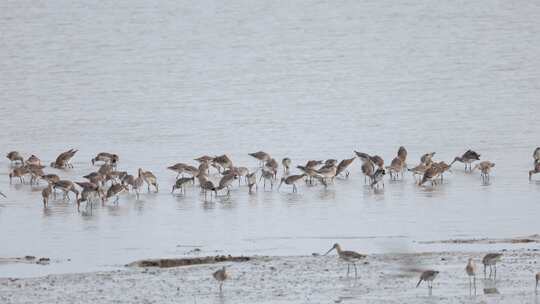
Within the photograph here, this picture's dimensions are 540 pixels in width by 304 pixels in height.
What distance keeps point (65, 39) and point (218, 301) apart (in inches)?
1397

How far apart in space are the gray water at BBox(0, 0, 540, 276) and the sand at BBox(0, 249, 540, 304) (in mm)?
760

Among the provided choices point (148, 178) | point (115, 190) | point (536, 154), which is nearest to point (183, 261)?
point (115, 190)

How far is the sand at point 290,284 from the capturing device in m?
12.2

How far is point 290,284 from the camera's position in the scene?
42.0 ft

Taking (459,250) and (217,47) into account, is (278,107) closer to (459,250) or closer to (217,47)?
(217,47)

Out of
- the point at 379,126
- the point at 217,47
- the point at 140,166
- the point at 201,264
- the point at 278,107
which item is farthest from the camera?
the point at 217,47

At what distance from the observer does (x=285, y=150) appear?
953 inches

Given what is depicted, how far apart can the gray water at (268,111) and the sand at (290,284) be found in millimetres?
760

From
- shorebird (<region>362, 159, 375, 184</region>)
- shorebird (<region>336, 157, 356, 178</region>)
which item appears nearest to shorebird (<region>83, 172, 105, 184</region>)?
shorebird (<region>336, 157, 356, 178</region>)

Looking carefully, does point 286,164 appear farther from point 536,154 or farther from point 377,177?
point 536,154

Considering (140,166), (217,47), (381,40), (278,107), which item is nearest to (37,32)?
(217,47)

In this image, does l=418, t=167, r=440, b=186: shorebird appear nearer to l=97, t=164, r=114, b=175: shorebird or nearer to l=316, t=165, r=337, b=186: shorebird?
l=316, t=165, r=337, b=186: shorebird

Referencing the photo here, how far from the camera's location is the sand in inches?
482

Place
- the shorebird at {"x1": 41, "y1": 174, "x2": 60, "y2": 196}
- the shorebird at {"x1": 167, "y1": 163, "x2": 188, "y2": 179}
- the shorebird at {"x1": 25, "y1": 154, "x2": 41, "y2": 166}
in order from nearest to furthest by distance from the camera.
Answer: the shorebird at {"x1": 41, "y1": 174, "x2": 60, "y2": 196}, the shorebird at {"x1": 167, "y1": 163, "x2": 188, "y2": 179}, the shorebird at {"x1": 25, "y1": 154, "x2": 41, "y2": 166}
